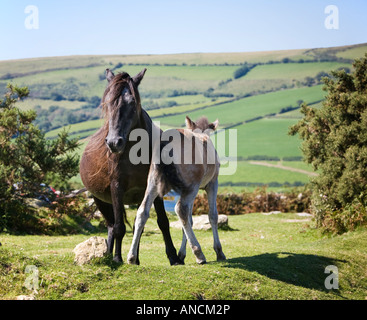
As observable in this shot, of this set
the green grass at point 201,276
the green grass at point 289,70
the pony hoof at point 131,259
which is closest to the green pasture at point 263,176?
the green grass at point 201,276

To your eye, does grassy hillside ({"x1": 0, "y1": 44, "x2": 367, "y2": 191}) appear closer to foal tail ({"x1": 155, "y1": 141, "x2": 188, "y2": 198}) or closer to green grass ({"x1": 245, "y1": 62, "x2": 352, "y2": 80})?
green grass ({"x1": 245, "y1": 62, "x2": 352, "y2": 80})

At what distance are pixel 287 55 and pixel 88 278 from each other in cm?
11438

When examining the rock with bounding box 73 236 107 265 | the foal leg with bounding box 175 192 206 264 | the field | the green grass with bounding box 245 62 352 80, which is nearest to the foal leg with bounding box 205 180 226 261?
the field

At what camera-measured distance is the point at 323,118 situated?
758 inches

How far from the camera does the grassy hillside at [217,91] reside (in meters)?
68.6

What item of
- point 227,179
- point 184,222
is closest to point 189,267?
point 184,222

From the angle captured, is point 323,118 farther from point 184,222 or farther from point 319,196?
point 184,222

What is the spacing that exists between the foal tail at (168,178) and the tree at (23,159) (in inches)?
405

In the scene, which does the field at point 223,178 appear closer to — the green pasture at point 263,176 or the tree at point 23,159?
the green pasture at point 263,176

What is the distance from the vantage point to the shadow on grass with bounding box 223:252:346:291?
32.1 feet

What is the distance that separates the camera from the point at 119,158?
8.55 metres

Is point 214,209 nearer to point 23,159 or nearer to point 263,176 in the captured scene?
point 23,159

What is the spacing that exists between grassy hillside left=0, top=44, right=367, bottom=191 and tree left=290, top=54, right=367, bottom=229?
30.7 meters
